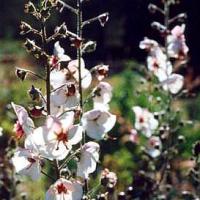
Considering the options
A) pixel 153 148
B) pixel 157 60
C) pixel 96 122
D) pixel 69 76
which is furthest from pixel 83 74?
pixel 153 148

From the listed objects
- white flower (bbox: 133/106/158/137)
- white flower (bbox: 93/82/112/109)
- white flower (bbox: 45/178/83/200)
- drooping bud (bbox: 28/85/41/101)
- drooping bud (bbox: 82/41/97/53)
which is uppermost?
white flower (bbox: 133/106/158/137)

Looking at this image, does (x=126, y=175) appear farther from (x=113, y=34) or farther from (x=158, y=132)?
(x=113, y=34)

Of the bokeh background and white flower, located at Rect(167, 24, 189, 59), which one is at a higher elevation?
the bokeh background

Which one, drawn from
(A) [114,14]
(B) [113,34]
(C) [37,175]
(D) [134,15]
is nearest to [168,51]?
(C) [37,175]

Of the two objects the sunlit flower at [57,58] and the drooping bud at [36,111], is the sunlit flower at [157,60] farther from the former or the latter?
the drooping bud at [36,111]

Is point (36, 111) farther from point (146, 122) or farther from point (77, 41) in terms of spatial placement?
point (146, 122)

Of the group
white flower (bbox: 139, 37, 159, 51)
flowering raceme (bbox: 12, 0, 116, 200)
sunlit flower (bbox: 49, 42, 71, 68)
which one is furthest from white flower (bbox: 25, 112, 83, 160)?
white flower (bbox: 139, 37, 159, 51)

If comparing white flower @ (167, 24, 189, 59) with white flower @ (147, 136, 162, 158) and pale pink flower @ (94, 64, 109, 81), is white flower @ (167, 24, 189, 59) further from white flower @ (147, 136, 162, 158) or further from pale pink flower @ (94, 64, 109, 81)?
pale pink flower @ (94, 64, 109, 81)
